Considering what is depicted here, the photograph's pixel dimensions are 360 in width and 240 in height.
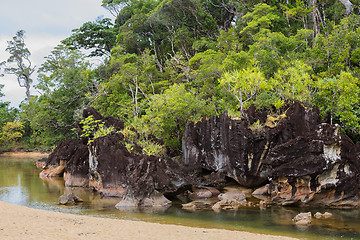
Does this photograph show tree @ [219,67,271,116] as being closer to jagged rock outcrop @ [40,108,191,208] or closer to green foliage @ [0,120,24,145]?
jagged rock outcrop @ [40,108,191,208]

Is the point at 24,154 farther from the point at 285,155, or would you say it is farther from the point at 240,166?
the point at 285,155

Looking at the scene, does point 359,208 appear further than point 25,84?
No

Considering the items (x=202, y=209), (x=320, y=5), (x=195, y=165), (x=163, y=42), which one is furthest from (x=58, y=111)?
(x=320, y=5)

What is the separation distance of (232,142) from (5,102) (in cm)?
5614

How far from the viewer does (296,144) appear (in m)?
17.5

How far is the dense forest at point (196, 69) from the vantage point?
22.8 m

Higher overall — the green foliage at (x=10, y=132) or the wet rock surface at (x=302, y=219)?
the green foliage at (x=10, y=132)

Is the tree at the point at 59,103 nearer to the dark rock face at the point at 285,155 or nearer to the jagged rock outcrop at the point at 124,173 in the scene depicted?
the jagged rock outcrop at the point at 124,173

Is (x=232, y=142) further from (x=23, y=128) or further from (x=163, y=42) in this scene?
(x=23, y=128)

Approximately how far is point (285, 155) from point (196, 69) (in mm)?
18229

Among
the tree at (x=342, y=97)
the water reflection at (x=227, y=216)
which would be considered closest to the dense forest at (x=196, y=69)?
the tree at (x=342, y=97)

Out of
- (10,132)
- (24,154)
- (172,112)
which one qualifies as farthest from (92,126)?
(10,132)

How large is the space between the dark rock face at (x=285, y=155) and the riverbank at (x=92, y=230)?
21.0ft

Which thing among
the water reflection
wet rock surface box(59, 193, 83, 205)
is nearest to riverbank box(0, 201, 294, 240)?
the water reflection
